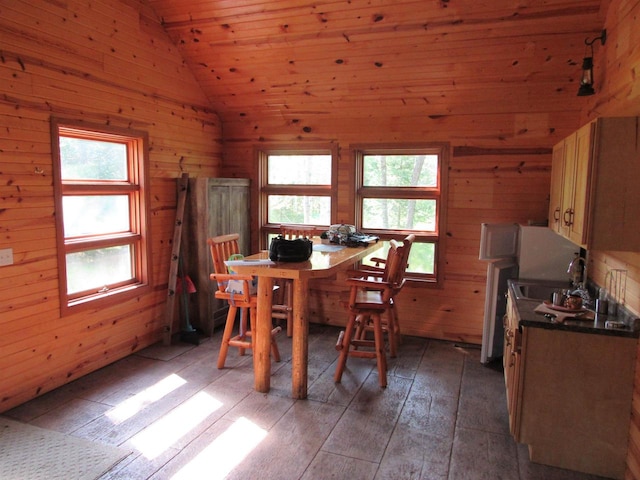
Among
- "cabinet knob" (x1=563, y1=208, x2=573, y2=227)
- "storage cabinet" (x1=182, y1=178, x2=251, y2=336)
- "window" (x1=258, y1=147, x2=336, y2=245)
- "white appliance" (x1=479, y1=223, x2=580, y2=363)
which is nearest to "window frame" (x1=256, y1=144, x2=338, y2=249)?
"window" (x1=258, y1=147, x2=336, y2=245)

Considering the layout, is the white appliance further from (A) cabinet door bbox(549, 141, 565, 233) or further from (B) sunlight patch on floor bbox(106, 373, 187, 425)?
(B) sunlight patch on floor bbox(106, 373, 187, 425)

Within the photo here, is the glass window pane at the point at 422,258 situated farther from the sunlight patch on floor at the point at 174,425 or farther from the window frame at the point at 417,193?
the sunlight patch on floor at the point at 174,425

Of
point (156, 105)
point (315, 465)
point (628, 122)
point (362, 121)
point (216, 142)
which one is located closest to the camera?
point (628, 122)

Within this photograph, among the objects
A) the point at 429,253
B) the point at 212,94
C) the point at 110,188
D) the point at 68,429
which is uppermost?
the point at 212,94

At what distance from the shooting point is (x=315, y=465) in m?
2.47

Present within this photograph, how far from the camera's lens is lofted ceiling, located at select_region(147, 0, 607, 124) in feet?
11.2

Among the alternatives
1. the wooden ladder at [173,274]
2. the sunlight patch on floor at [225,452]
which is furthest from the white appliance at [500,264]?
the wooden ladder at [173,274]

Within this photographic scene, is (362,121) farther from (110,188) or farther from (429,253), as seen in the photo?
(110,188)

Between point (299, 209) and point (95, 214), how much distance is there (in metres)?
2.10

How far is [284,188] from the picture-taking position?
5.11 metres

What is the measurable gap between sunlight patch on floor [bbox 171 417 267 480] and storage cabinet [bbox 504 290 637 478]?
1493 millimetres

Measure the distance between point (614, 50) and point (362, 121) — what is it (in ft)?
7.17

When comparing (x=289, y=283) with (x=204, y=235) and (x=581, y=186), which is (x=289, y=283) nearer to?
(x=204, y=235)

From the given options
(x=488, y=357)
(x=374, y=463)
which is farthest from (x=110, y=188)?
(x=488, y=357)
